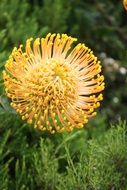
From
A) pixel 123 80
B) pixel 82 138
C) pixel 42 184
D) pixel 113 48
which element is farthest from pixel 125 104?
pixel 42 184

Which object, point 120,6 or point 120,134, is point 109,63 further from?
point 120,134

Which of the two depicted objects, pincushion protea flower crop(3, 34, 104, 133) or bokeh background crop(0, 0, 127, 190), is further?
bokeh background crop(0, 0, 127, 190)

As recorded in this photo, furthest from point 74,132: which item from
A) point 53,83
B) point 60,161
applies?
point 53,83

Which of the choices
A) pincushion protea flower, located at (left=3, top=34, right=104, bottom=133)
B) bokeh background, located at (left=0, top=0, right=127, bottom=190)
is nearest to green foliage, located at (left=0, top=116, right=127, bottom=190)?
bokeh background, located at (left=0, top=0, right=127, bottom=190)

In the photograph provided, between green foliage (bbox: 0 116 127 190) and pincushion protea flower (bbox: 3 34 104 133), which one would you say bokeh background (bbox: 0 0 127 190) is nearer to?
green foliage (bbox: 0 116 127 190)

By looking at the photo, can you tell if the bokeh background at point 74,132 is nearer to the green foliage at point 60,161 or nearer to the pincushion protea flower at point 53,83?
the green foliage at point 60,161

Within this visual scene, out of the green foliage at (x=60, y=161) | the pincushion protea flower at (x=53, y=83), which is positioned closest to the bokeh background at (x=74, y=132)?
the green foliage at (x=60, y=161)

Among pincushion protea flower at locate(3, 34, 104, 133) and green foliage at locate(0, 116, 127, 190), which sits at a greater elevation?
pincushion protea flower at locate(3, 34, 104, 133)
